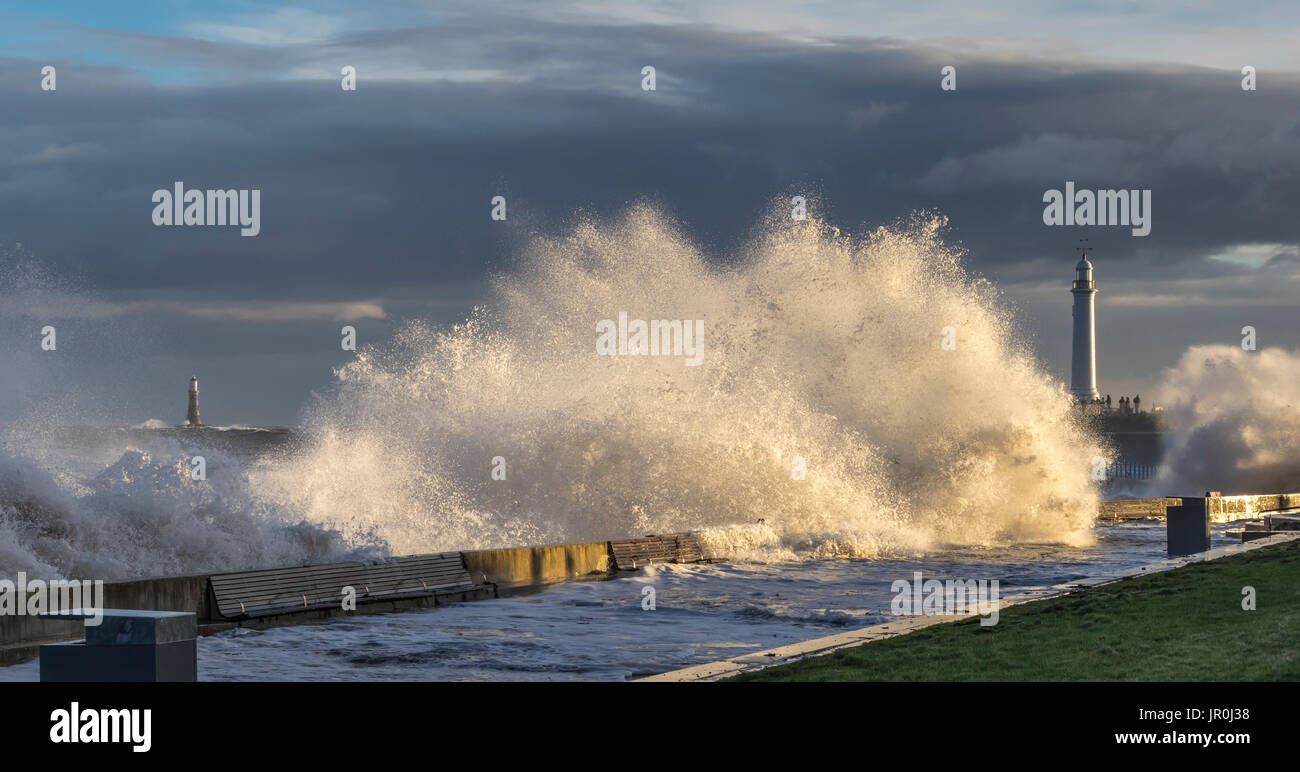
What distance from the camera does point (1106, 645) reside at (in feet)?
30.1

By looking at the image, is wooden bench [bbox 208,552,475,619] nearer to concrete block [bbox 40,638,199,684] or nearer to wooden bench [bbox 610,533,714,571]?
wooden bench [bbox 610,533,714,571]

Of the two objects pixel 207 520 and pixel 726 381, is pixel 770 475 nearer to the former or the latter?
pixel 726 381

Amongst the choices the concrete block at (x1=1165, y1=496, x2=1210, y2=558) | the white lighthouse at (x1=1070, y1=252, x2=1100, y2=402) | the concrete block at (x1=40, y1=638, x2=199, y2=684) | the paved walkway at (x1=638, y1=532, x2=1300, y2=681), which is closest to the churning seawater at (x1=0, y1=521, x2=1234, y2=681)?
the paved walkway at (x1=638, y1=532, x2=1300, y2=681)

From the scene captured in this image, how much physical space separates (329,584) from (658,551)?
6.79 metres

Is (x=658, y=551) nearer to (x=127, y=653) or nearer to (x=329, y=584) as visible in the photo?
(x=329, y=584)

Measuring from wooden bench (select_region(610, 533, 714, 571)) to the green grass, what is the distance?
290 inches

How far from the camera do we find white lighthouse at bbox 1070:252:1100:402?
12012 centimetres

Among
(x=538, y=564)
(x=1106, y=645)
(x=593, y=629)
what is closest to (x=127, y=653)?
(x=1106, y=645)

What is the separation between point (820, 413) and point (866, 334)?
2349 millimetres

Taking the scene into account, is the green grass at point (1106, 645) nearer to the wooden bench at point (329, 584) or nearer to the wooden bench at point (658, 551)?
the wooden bench at point (329, 584)

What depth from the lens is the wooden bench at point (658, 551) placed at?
18.9m

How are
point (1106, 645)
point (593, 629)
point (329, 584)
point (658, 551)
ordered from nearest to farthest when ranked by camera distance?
point (1106, 645), point (593, 629), point (329, 584), point (658, 551)
